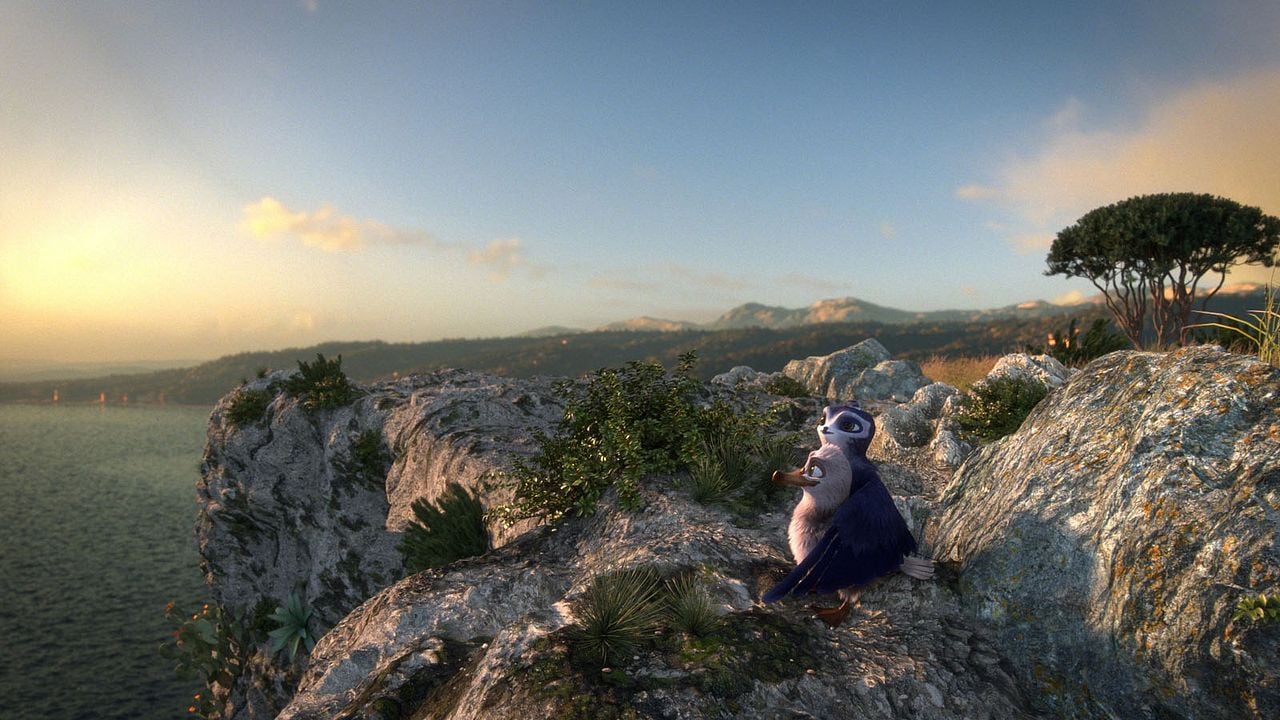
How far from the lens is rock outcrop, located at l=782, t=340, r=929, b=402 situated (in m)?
22.6

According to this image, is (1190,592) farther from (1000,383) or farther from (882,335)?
(882,335)

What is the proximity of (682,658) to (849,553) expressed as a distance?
1.58 metres

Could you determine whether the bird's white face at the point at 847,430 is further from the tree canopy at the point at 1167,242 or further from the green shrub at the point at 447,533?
the tree canopy at the point at 1167,242

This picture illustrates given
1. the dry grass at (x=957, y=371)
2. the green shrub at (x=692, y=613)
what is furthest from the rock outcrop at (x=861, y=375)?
the green shrub at (x=692, y=613)

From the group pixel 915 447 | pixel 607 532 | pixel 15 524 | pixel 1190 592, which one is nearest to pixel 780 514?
pixel 607 532

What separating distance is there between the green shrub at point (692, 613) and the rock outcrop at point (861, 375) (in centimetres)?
1726

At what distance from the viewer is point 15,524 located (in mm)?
48469

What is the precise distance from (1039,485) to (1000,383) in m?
7.10

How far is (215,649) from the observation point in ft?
56.8

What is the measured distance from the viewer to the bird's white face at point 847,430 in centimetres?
536

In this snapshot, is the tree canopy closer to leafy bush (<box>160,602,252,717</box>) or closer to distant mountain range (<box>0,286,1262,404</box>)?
distant mountain range (<box>0,286,1262,404</box>)

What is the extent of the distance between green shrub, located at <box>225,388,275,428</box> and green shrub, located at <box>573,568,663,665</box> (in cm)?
1588

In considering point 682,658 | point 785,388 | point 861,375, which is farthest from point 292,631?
point 861,375

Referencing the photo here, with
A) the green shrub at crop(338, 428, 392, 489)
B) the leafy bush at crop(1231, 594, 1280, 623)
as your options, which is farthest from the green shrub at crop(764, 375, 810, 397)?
the leafy bush at crop(1231, 594, 1280, 623)
